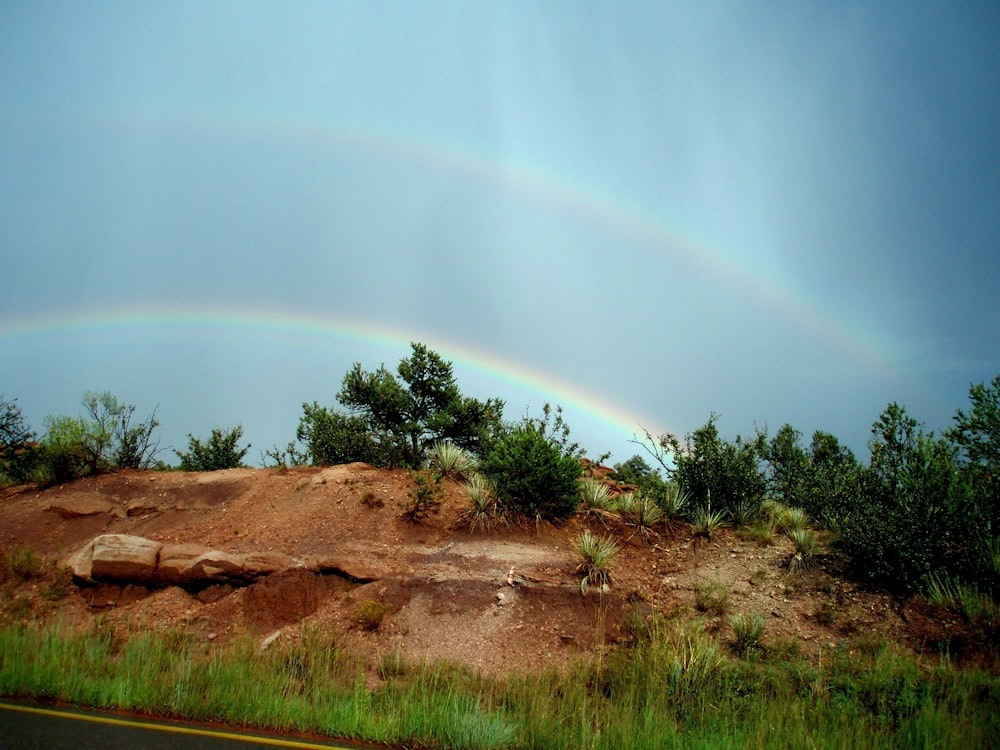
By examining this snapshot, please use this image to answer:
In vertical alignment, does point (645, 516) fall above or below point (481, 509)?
above

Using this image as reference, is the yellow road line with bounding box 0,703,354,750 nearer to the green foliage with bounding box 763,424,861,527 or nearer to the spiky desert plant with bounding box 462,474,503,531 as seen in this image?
the spiky desert plant with bounding box 462,474,503,531

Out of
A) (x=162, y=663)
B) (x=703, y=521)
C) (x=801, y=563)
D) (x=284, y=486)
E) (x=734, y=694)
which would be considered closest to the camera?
(x=734, y=694)

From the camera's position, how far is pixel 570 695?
8430 mm

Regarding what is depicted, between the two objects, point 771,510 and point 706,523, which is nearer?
point 706,523

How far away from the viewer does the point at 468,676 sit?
9.86 m

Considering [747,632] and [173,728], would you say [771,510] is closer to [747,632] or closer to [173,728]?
[747,632]

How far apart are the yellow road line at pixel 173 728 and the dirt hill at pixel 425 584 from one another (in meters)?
3.77

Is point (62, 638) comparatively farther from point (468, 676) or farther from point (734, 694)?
point (734, 694)

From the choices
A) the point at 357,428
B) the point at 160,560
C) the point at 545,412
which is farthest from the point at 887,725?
the point at 357,428

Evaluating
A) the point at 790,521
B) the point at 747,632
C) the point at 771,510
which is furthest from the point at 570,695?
the point at 771,510

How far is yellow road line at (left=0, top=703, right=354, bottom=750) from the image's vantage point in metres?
7.09

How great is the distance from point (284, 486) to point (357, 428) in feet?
35.4

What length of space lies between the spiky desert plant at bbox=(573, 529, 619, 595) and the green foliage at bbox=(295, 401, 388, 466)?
14801 millimetres

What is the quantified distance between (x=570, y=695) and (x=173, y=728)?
5.17 meters
